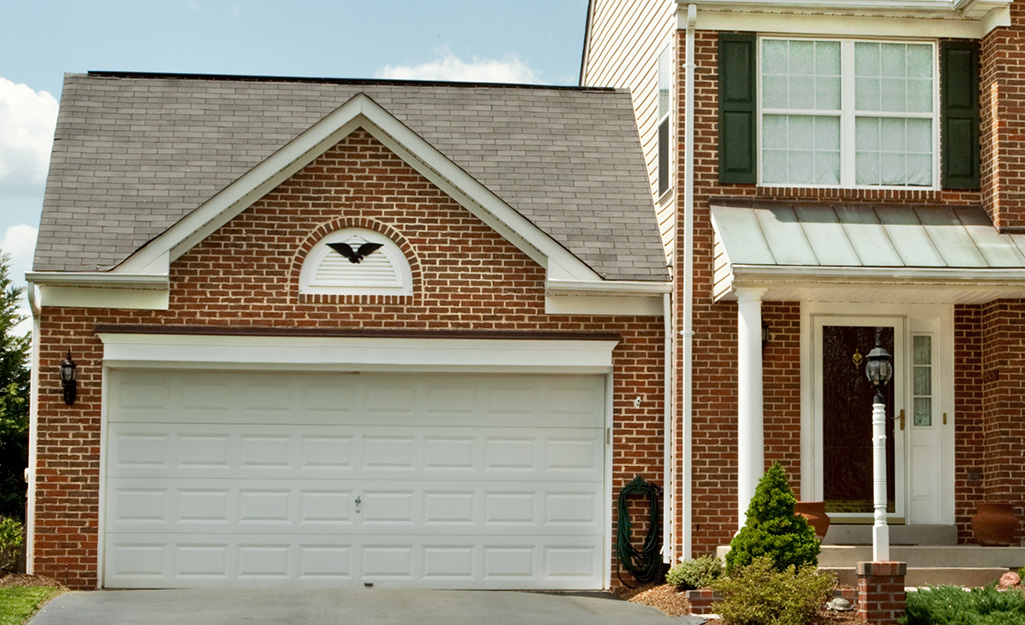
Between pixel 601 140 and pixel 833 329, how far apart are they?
3.74 metres

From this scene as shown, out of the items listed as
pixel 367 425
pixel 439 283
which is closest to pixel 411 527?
pixel 367 425

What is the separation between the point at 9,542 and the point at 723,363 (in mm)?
7413

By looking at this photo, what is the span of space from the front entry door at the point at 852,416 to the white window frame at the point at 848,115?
147cm

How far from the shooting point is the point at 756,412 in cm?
1317

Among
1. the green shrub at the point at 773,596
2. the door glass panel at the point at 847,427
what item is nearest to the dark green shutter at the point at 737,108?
the door glass panel at the point at 847,427

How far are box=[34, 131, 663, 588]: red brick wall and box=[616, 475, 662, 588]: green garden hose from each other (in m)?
0.17

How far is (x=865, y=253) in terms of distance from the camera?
13.3 meters

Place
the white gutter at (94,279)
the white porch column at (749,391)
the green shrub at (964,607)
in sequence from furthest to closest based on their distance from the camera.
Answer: the white gutter at (94,279) → the white porch column at (749,391) → the green shrub at (964,607)

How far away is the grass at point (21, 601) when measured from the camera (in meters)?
11.0

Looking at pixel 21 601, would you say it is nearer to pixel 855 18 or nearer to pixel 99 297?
pixel 99 297

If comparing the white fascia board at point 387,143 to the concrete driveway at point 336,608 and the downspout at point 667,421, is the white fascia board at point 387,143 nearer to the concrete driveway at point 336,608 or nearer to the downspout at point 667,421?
the downspout at point 667,421

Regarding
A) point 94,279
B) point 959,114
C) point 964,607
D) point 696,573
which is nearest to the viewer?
point 964,607

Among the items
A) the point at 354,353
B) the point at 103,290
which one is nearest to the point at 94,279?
the point at 103,290

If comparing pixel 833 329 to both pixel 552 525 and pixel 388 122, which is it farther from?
pixel 388 122
